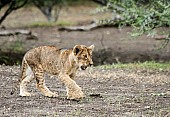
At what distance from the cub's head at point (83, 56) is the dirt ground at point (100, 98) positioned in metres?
0.56

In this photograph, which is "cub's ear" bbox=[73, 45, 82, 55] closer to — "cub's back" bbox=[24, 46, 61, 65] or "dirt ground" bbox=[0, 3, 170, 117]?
"cub's back" bbox=[24, 46, 61, 65]

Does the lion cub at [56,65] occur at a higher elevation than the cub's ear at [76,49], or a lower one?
lower

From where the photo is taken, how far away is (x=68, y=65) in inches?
379

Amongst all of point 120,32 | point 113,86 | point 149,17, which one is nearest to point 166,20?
point 149,17

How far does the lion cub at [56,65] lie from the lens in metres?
9.41

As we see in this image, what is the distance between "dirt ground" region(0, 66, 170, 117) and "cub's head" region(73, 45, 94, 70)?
0.56 meters

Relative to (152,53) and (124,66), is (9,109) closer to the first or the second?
(124,66)

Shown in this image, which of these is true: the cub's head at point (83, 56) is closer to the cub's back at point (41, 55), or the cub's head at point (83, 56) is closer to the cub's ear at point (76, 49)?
the cub's ear at point (76, 49)

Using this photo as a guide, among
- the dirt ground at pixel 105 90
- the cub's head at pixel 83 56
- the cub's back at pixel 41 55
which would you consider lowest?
the dirt ground at pixel 105 90

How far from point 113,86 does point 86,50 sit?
2.36 m

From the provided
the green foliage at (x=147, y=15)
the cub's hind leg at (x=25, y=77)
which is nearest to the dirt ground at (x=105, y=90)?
the cub's hind leg at (x=25, y=77)

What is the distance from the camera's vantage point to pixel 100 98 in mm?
9828

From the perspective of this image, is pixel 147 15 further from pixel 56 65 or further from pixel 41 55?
pixel 56 65

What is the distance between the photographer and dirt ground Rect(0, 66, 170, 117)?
8602mm
